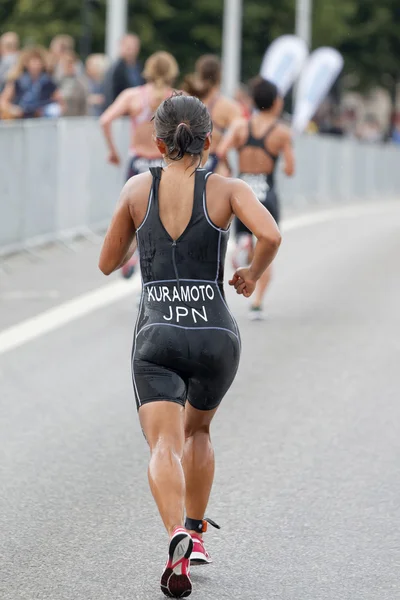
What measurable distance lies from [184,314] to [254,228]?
1.20ft

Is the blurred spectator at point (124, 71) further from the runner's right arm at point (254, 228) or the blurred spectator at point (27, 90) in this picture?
the runner's right arm at point (254, 228)

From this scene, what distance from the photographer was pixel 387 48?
2173 inches

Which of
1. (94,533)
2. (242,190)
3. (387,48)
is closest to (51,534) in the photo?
(94,533)

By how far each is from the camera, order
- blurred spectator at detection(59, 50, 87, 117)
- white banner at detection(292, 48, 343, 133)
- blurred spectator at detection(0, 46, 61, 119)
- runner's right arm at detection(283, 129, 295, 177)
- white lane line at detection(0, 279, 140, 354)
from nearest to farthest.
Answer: white lane line at detection(0, 279, 140, 354)
runner's right arm at detection(283, 129, 295, 177)
blurred spectator at detection(0, 46, 61, 119)
blurred spectator at detection(59, 50, 87, 117)
white banner at detection(292, 48, 343, 133)

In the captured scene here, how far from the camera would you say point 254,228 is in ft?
19.0

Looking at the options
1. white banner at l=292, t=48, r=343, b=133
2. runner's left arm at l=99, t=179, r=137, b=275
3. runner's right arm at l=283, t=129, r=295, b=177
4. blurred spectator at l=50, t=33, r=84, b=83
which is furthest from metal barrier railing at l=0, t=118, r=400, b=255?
white banner at l=292, t=48, r=343, b=133

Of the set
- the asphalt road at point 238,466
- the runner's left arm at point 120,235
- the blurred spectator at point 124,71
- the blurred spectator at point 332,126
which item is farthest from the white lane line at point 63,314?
the blurred spectator at point 332,126

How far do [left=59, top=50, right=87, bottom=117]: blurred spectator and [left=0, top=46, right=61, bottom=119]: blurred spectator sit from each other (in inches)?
19.2

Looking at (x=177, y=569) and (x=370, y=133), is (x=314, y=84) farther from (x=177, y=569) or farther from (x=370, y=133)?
(x=177, y=569)

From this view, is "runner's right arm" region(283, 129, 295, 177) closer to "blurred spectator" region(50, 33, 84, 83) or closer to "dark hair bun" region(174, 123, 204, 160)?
"dark hair bun" region(174, 123, 204, 160)

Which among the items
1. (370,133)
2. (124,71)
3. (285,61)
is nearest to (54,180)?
(124,71)

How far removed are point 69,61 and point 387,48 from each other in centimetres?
3412

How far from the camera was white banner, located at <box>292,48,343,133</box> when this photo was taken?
109ft

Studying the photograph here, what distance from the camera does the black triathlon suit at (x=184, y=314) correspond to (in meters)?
5.73
